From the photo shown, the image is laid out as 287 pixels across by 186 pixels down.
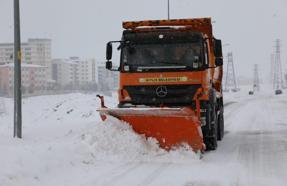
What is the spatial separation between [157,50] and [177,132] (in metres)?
1.83

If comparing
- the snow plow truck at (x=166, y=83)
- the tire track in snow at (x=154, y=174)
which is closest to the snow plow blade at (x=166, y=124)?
the snow plow truck at (x=166, y=83)

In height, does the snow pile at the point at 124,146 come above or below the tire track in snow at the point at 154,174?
above

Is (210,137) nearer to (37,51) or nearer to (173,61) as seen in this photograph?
(173,61)

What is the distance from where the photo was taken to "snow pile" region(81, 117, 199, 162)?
30.2 feet

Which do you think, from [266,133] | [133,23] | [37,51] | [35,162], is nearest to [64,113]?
[266,133]

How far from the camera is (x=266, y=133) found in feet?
48.3

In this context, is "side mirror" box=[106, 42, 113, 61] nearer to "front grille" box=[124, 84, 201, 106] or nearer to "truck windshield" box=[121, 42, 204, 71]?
"truck windshield" box=[121, 42, 204, 71]

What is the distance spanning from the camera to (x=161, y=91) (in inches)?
387

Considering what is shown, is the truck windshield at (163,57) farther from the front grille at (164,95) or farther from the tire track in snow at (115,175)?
the tire track in snow at (115,175)

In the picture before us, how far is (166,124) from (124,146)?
0.94 meters

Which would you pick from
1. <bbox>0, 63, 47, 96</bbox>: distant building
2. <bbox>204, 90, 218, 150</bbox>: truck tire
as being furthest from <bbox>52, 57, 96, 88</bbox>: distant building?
<bbox>204, 90, 218, 150</bbox>: truck tire

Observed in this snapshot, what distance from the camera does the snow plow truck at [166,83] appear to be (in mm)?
9430

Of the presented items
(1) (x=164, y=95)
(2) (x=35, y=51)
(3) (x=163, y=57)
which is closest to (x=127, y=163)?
(1) (x=164, y=95)

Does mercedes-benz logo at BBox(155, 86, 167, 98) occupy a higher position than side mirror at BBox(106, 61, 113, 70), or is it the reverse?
side mirror at BBox(106, 61, 113, 70)
